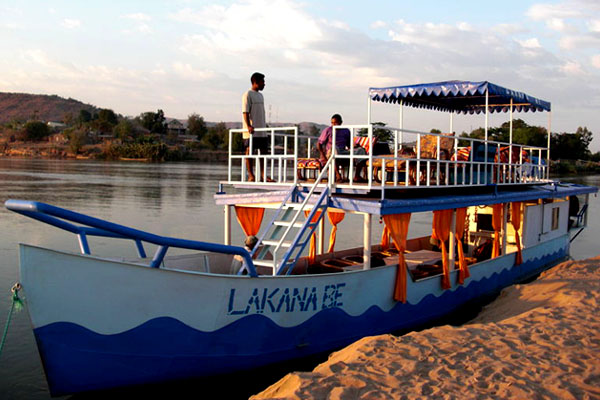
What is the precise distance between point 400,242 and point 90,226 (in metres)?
4.52

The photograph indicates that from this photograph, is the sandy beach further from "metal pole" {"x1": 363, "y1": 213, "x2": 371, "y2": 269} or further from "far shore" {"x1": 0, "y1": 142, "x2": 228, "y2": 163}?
"far shore" {"x1": 0, "y1": 142, "x2": 228, "y2": 163}

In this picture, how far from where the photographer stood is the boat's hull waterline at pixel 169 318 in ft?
17.1

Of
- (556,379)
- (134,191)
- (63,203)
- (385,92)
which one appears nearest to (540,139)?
(134,191)

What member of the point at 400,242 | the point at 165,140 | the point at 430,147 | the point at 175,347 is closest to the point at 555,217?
the point at 430,147

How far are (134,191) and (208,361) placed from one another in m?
29.6

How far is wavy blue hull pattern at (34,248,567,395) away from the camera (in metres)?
5.38

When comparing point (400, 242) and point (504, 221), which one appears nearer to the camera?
point (400, 242)

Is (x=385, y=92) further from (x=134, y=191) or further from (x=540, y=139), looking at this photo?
(x=540, y=139)

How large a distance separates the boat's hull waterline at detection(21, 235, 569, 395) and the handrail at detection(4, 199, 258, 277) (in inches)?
10.9

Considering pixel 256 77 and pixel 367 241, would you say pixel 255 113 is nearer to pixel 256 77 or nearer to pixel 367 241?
pixel 256 77

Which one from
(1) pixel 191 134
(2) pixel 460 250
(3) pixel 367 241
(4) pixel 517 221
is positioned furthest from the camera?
(1) pixel 191 134

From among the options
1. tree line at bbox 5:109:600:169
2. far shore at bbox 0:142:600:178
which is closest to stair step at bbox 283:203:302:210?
tree line at bbox 5:109:600:169

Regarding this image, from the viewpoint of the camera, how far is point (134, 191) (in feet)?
112

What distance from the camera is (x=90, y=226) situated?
5.00 meters
